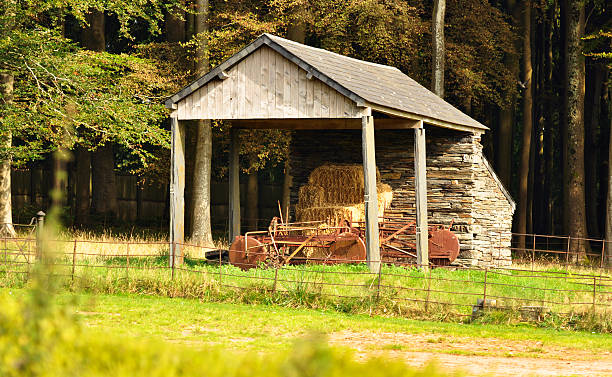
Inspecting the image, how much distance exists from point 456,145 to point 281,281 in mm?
8829

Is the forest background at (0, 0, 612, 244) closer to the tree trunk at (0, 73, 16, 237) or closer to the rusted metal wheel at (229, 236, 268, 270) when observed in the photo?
the tree trunk at (0, 73, 16, 237)

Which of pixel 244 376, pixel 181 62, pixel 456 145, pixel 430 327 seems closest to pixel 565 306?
pixel 430 327

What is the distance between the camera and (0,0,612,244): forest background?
26.0 metres

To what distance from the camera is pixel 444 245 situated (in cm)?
2245

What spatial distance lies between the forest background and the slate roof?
19.2 feet

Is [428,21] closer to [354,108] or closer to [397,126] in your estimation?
[397,126]

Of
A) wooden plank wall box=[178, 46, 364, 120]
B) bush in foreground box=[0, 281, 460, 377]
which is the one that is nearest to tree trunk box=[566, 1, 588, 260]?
wooden plank wall box=[178, 46, 364, 120]

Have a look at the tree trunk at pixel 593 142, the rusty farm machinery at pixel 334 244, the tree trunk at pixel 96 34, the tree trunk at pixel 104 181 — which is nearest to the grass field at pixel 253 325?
the rusty farm machinery at pixel 334 244

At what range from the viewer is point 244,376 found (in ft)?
18.3

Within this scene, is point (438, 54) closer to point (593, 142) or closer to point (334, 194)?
point (334, 194)

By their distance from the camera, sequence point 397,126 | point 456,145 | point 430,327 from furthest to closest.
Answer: point 456,145
point 397,126
point 430,327

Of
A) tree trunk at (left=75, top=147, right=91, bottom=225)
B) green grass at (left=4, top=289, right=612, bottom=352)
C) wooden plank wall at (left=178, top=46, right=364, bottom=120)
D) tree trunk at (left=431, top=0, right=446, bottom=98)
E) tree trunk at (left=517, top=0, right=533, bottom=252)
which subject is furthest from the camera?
tree trunk at (left=75, top=147, right=91, bottom=225)

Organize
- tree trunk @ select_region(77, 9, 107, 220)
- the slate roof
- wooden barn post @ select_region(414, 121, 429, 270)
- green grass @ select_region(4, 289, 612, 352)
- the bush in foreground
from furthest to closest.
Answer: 1. tree trunk @ select_region(77, 9, 107, 220)
2. wooden barn post @ select_region(414, 121, 429, 270)
3. the slate roof
4. green grass @ select_region(4, 289, 612, 352)
5. the bush in foreground

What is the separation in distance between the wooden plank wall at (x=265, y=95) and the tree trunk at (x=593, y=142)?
21.4 m
